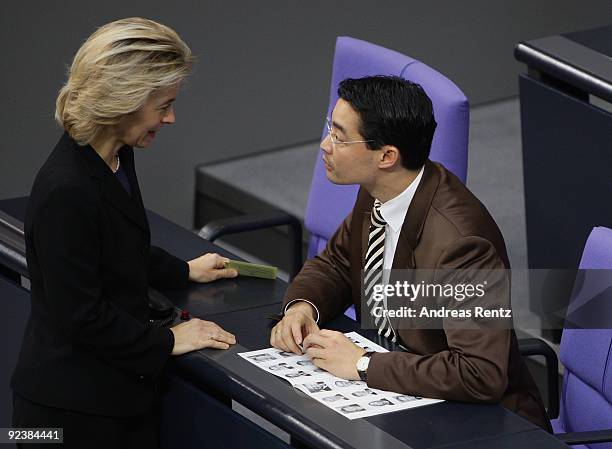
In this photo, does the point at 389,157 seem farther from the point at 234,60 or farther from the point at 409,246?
the point at 234,60

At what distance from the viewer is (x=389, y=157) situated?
2693mm

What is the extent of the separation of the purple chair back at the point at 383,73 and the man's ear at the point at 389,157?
0.68 metres

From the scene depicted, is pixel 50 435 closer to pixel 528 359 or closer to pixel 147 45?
pixel 147 45

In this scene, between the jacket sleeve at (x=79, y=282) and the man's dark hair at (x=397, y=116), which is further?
the man's dark hair at (x=397, y=116)

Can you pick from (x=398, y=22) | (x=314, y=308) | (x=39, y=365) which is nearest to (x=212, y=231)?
(x=314, y=308)

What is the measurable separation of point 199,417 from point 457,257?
0.66 metres

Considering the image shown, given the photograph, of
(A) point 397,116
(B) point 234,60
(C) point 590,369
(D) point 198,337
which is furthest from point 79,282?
(B) point 234,60

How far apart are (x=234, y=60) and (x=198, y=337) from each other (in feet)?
9.40

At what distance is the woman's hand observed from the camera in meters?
2.73

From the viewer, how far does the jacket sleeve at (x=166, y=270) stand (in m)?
2.99

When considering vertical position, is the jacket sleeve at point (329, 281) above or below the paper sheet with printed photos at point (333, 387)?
above

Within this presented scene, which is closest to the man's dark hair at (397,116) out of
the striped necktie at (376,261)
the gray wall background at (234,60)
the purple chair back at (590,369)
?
the striped necktie at (376,261)

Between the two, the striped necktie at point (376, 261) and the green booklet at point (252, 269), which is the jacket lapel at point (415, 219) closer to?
the striped necktie at point (376, 261)

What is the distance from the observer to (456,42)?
619 centimetres
